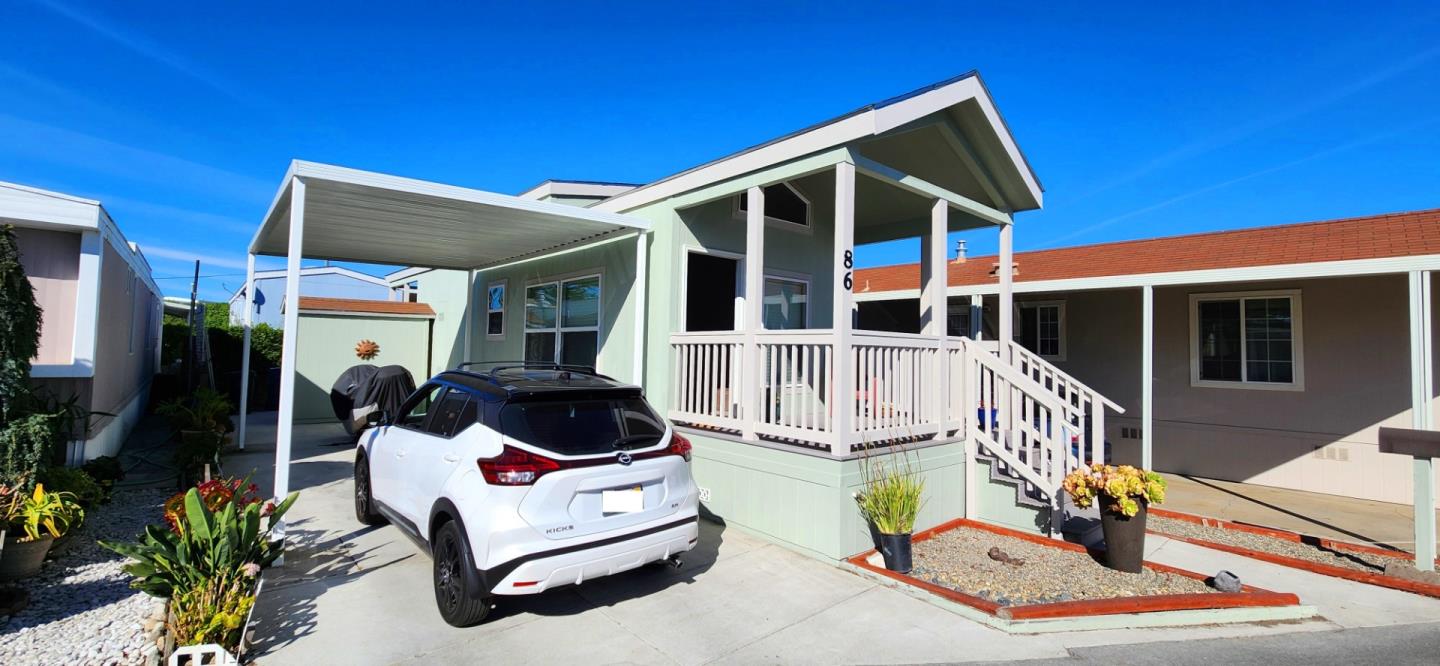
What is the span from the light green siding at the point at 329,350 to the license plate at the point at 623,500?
1021 centimetres

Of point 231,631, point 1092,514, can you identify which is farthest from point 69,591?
point 1092,514

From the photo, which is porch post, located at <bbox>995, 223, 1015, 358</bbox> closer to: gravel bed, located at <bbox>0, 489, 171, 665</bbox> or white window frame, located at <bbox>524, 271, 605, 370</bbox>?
white window frame, located at <bbox>524, 271, 605, 370</bbox>

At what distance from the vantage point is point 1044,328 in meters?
11.1

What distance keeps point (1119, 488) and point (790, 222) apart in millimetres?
4580

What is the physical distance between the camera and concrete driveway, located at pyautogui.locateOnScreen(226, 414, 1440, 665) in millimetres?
3264

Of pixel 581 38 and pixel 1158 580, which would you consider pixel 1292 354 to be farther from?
pixel 581 38

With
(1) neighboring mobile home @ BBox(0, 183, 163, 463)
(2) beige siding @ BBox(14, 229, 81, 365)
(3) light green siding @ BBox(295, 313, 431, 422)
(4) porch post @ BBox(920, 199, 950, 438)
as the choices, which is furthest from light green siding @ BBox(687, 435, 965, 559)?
(3) light green siding @ BBox(295, 313, 431, 422)

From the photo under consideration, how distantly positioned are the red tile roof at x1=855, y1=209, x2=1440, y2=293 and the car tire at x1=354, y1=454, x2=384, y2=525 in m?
8.95

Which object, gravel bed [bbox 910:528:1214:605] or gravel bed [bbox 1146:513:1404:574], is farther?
gravel bed [bbox 1146:513:1404:574]

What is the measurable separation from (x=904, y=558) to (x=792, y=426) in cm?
131

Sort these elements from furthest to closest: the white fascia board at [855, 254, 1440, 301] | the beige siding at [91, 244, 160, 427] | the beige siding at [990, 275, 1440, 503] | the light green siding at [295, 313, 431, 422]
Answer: the light green siding at [295, 313, 431, 422] → the beige siding at [990, 275, 1440, 503] → the white fascia board at [855, 254, 1440, 301] → the beige siding at [91, 244, 160, 427]

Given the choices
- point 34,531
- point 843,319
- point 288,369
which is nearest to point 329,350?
point 288,369

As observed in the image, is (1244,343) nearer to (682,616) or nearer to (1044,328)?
(1044,328)

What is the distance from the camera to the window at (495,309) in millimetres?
10328
